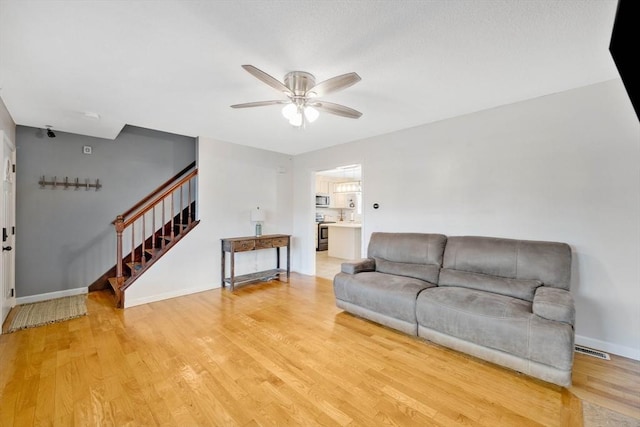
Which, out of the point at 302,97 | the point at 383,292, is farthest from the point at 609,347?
the point at 302,97

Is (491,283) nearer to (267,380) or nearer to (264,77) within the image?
(267,380)

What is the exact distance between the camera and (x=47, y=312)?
3.31m

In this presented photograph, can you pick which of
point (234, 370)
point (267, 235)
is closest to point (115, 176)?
point (267, 235)

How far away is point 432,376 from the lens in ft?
6.93

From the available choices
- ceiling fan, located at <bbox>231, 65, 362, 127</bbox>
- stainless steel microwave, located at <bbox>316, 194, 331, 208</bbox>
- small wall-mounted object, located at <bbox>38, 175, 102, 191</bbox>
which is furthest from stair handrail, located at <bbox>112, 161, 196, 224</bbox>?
stainless steel microwave, located at <bbox>316, 194, 331, 208</bbox>

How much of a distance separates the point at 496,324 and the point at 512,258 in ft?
2.75

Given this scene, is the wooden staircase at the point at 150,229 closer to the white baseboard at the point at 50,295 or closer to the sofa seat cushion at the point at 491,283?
the white baseboard at the point at 50,295

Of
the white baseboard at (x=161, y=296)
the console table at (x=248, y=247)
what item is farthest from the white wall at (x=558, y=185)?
the white baseboard at (x=161, y=296)

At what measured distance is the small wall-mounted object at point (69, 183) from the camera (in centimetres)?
375

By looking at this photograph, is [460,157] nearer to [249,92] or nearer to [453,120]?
[453,120]

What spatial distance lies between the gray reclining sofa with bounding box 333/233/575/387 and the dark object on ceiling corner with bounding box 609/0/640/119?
5.48 ft

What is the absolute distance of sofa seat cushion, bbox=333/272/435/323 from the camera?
2.71m

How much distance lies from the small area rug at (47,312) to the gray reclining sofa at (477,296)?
3242 mm

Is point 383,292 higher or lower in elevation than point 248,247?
lower
